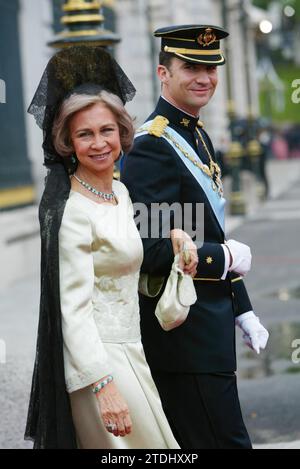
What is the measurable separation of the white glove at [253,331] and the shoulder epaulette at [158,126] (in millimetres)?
857

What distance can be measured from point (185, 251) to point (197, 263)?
107 mm

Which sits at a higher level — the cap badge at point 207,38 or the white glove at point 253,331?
the cap badge at point 207,38

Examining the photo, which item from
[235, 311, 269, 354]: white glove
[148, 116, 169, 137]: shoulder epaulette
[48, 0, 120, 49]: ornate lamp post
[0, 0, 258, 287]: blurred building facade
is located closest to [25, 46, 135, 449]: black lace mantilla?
[148, 116, 169, 137]: shoulder epaulette

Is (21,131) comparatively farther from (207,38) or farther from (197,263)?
(197,263)

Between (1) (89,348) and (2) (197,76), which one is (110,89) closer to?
(2) (197,76)

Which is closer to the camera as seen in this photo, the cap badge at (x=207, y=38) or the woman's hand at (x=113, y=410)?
the woman's hand at (x=113, y=410)

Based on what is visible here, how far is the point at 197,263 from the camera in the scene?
3975 mm

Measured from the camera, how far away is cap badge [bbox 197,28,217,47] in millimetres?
4148

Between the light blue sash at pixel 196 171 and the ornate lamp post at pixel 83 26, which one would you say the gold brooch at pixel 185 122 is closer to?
the light blue sash at pixel 196 171

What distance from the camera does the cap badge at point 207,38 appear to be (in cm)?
415

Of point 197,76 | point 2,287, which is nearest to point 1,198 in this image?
point 2,287

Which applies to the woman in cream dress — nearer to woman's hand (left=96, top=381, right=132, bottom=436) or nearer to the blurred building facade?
woman's hand (left=96, top=381, right=132, bottom=436)

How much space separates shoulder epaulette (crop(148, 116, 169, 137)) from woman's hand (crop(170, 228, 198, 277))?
418 millimetres

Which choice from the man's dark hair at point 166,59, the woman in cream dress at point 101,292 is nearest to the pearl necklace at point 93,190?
the woman in cream dress at point 101,292
